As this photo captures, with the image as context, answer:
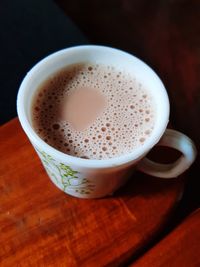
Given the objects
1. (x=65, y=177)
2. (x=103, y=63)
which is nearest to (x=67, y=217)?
(x=65, y=177)

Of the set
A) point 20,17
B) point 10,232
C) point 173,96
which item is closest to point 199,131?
point 173,96

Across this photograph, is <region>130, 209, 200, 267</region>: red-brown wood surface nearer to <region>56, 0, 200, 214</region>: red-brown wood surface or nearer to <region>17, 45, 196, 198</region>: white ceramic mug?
<region>17, 45, 196, 198</region>: white ceramic mug

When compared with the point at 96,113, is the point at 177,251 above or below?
below

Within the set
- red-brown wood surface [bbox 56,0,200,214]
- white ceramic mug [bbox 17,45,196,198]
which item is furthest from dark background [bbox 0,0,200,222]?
white ceramic mug [bbox 17,45,196,198]

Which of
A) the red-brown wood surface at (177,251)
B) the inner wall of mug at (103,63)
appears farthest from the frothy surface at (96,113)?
the red-brown wood surface at (177,251)

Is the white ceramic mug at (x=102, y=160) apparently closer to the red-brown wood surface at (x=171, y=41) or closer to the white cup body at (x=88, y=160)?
A: the white cup body at (x=88, y=160)

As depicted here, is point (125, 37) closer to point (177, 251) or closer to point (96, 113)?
point (96, 113)
